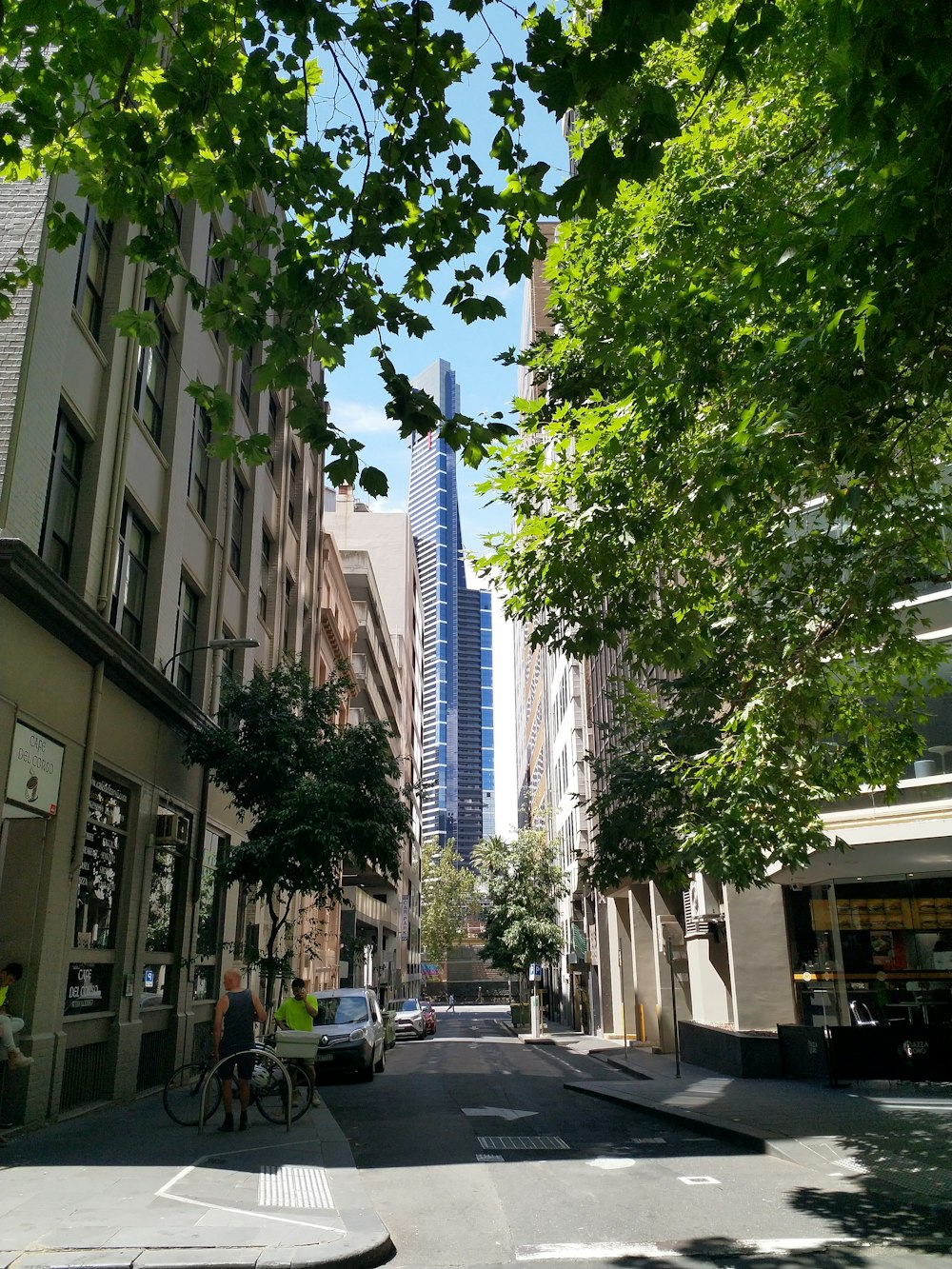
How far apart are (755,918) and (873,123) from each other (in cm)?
1651

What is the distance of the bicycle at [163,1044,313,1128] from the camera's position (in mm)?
11680

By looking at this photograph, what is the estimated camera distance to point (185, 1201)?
779 centimetres

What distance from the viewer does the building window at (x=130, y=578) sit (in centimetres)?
1574

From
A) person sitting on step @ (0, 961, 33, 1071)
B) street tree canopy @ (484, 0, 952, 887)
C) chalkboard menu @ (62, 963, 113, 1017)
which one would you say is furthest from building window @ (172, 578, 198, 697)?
street tree canopy @ (484, 0, 952, 887)

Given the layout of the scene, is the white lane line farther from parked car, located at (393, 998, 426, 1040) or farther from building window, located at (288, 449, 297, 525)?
parked car, located at (393, 998, 426, 1040)

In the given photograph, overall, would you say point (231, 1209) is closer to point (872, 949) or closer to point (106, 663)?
point (106, 663)

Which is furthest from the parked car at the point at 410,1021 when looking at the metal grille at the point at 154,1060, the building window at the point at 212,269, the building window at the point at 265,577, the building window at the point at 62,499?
the building window at the point at 62,499

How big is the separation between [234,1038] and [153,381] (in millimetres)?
10875

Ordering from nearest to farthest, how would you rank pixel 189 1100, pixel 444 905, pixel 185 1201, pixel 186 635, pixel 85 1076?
1. pixel 185 1201
2. pixel 85 1076
3. pixel 189 1100
4. pixel 186 635
5. pixel 444 905

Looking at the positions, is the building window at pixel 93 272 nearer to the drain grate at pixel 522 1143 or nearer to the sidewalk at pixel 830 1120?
the drain grate at pixel 522 1143

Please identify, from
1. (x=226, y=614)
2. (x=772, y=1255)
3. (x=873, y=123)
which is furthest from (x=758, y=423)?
(x=226, y=614)

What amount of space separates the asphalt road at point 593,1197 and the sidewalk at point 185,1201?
1.41ft

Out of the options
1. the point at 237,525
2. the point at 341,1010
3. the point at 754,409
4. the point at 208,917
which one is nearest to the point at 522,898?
the point at 341,1010

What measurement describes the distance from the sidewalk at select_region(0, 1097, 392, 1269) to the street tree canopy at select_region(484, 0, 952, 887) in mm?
5104
